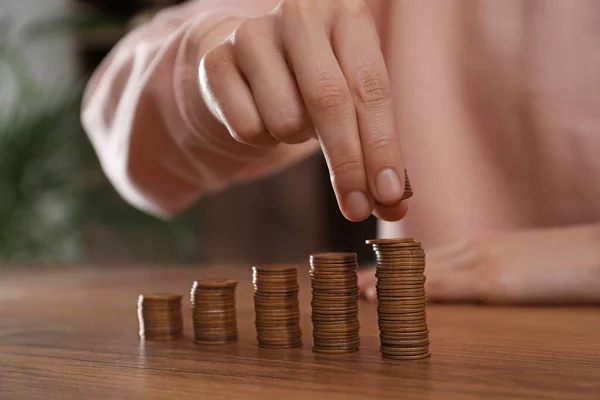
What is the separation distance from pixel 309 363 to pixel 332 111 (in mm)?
284

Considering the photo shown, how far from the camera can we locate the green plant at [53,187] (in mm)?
3609

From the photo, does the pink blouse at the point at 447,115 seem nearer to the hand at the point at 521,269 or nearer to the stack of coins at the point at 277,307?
the hand at the point at 521,269

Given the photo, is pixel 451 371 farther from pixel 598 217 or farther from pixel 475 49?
pixel 475 49

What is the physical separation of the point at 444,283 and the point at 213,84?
23.6 inches

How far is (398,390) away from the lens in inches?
25.3

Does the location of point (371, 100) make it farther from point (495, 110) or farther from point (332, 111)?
point (495, 110)

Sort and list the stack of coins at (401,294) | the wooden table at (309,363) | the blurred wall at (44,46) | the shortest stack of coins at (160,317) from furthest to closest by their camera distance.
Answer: the blurred wall at (44,46)
the shortest stack of coins at (160,317)
the stack of coins at (401,294)
the wooden table at (309,363)

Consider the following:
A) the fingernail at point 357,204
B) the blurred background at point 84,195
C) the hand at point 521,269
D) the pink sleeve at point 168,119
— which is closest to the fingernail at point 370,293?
the hand at point 521,269

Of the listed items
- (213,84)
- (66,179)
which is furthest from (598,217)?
(66,179)

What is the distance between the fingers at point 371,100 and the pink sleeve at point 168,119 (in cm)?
51

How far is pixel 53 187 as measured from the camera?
12.1 feet

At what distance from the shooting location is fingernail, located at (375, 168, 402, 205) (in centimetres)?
85

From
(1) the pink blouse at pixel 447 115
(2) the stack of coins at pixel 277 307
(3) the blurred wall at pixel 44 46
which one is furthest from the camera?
(3) the blurred wall at pixel 44 46

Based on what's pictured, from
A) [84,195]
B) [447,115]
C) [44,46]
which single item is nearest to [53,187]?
[84,195]
